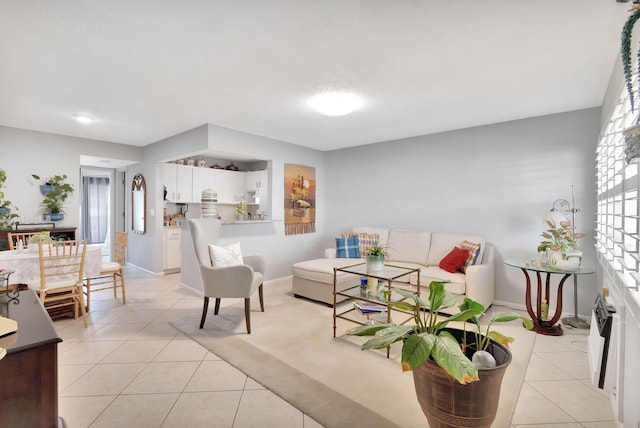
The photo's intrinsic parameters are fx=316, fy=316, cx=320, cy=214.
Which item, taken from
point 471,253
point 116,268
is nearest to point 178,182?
point 116,268

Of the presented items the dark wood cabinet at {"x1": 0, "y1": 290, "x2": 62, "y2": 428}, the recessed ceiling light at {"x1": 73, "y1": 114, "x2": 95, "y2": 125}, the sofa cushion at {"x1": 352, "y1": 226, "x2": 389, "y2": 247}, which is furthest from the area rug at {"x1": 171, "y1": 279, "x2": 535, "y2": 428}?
the recessed ceiling light at {"x1": 73, "y1": 114, "x2": 95, "y2": 125}

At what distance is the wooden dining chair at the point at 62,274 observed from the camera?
3129 millimetres

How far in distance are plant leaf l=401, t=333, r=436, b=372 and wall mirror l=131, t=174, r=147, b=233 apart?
5790mm

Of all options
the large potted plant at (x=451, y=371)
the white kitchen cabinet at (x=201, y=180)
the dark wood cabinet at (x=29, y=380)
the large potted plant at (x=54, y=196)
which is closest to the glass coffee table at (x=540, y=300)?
the large potted plant at (x=451, y=371)

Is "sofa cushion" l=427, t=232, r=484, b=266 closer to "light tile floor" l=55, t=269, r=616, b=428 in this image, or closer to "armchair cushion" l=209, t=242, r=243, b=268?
"light tile floor" l=55, t=269, r=616, b=428

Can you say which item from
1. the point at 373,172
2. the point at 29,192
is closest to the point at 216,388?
the point at 373,172

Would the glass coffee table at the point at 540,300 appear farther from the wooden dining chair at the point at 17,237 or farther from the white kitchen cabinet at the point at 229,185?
the wooden dining chair at the point at 17,237

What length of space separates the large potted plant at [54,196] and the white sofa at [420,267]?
12.4 ft

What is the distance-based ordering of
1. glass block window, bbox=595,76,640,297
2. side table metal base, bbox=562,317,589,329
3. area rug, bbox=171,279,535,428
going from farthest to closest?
1. side table metal base, bbox=562,317,589,329
2. area rug, bbox=171,279,535,428
3. glass block window, bbox=595,76,640,297

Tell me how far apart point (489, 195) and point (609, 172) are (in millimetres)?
1693

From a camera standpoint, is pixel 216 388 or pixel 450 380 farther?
pixel 216 388

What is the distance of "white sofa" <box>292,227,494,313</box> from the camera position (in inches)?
142

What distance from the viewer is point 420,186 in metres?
4.88

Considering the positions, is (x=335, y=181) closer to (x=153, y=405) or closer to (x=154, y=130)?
(x=154, y=130)
